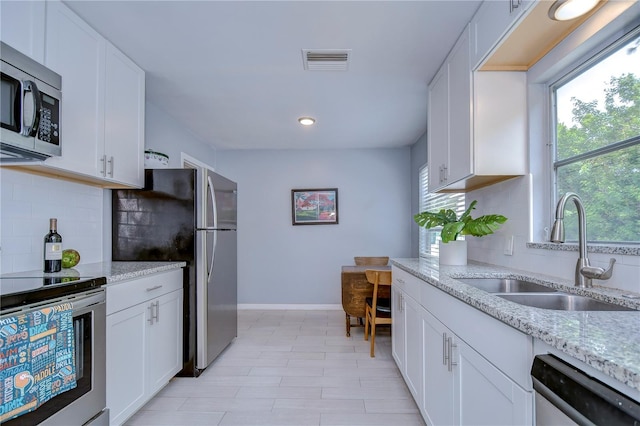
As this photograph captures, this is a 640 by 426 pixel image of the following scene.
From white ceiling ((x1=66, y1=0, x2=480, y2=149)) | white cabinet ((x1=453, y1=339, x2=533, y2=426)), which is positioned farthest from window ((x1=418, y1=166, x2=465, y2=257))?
white cabinet ((x1=453, y1=339, x2=533, y2=426))

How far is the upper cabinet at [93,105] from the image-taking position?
5.82ft

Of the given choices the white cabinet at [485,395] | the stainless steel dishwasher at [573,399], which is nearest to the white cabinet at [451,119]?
the white cabinet at [485,395]

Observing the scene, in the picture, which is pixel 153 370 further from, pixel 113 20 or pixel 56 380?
pixel 113 20

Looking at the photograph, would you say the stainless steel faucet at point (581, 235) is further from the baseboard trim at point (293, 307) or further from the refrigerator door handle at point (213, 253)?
the baseboard trim at point (293, 307)

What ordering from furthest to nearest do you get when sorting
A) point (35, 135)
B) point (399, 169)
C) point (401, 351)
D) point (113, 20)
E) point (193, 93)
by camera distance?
point (399, 169)
point (193, 93)
point (401, 351)
point (113, 20)
point (35, 135)

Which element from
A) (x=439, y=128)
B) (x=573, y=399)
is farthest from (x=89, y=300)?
(x=439, y=128)

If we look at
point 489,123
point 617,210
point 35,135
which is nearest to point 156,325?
point 35,135

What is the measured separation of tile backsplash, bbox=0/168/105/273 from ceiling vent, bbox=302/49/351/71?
1.82 metres

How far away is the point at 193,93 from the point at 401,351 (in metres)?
2.76

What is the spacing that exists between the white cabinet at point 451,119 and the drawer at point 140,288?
2.13 meters

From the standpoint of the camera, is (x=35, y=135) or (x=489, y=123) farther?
(x=489, y=123)

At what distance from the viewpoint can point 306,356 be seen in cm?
304

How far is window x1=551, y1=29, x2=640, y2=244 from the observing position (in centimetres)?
136

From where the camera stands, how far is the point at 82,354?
1.54m
